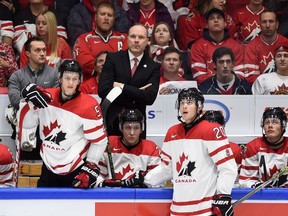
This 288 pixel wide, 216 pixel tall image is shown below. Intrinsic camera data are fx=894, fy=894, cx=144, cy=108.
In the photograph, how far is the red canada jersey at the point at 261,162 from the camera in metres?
5.80

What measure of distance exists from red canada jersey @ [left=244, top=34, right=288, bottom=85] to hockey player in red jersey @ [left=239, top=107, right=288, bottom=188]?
1793 mm

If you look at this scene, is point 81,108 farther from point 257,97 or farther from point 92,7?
point 92,7

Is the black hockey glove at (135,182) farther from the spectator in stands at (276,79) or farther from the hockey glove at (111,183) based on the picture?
the spectator in stands at (276,79)

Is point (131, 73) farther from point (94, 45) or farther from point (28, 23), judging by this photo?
point (28, 23)

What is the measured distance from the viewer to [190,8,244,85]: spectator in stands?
7.60 metres

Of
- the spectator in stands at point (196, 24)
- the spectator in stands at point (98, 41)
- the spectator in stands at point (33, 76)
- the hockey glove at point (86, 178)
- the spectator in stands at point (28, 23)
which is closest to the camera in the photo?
the hockey glove at point (86, 178)

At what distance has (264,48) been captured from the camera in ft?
25.5

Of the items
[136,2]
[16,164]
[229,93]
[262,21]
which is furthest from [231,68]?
[16,164]

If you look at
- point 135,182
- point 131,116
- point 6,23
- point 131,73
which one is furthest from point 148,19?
point 135,182

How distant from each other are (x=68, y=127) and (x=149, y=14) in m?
2.82

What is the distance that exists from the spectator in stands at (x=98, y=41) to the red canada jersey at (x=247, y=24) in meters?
1.29

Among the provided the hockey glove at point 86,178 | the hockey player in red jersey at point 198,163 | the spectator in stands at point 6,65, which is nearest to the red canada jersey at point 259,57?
the spectator in stands at point 6,65

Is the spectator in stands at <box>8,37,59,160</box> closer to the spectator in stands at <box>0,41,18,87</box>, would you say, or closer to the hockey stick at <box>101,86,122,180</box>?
the spectator in stands at <box>0,41,18,87</box>

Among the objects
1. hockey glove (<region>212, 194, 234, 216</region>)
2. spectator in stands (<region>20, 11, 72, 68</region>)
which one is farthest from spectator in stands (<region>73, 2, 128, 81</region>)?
hockey glove (<region>212, 194, 234, 216</region>)
